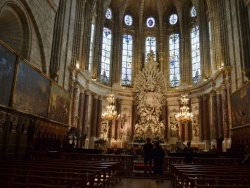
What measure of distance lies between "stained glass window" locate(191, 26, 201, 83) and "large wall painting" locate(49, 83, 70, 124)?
46.1 ft

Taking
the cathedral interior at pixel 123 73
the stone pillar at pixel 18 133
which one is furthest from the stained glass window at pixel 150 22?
the stone pillar at pixel 18 133

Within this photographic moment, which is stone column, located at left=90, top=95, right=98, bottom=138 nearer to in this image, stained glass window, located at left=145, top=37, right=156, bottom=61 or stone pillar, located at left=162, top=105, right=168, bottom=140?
stone pillar, located at left=162, top=105, right=168, bottom=140

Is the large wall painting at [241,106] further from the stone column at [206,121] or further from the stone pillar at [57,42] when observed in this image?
the stone pillar at [57,42]

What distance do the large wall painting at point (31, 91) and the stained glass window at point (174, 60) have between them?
16694 mm

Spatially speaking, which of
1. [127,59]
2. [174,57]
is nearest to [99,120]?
[127,59]

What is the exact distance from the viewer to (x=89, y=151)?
519 inches

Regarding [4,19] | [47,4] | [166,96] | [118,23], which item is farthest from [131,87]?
[4,19]

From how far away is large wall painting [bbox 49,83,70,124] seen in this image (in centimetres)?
1423

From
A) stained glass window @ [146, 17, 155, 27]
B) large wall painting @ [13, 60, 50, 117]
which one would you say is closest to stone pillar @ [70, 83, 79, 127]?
large wall painting @ [13, 60, 50, 117]

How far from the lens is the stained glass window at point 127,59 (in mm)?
27469

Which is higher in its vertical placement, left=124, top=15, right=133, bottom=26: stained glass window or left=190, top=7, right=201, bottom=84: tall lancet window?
left=124, top=15, right=133, bottom=26: stained glass window

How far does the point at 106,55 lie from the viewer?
26500 mm

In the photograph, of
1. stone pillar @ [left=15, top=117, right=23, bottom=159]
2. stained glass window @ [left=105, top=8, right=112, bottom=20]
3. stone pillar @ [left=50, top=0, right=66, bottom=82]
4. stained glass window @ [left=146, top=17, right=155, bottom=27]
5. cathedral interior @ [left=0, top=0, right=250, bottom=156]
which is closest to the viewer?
stone pillar @ [left=15, top=117, right=23, bottom=159]

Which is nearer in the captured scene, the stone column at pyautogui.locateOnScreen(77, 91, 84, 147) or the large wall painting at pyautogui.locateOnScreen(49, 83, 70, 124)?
the large wall painting at pyautogui.locateOnScreen(49, 83, 70, 124)
